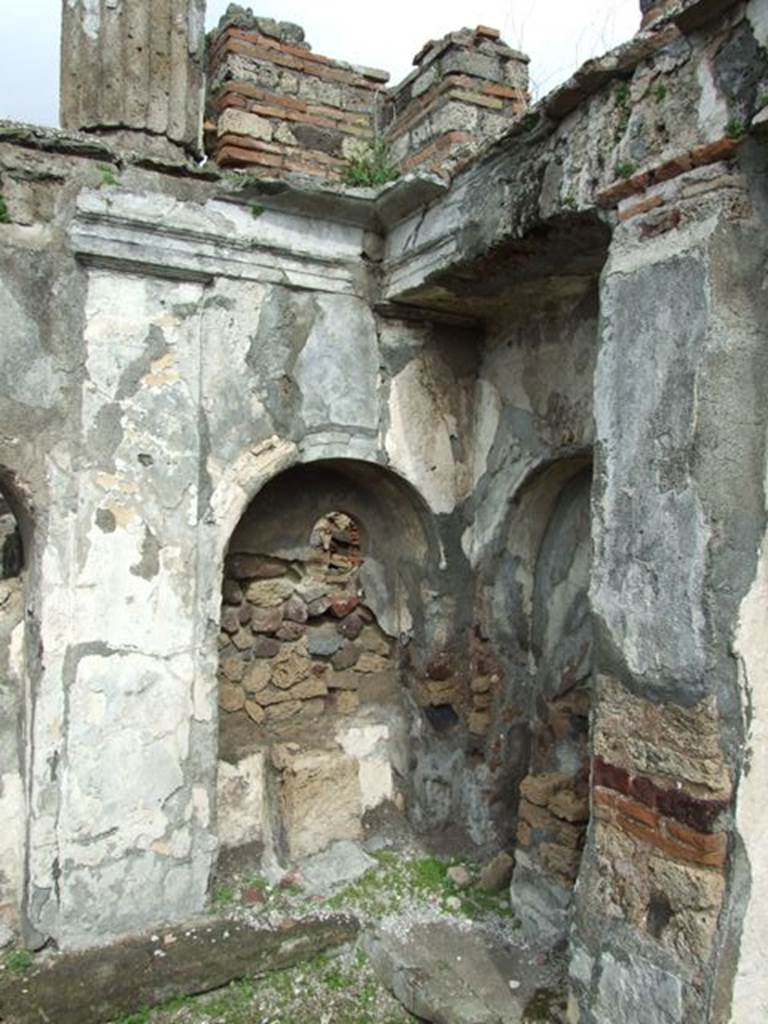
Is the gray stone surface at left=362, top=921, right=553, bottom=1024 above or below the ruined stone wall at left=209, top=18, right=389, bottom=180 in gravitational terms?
below

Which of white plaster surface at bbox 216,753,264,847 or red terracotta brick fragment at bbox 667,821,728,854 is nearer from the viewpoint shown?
red terracotta brick fragment at bbox 667,821,728,854

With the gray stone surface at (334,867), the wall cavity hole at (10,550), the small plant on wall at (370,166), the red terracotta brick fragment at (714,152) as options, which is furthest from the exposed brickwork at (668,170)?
the gray stone surface at (334,867)

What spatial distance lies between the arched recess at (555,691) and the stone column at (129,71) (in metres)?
2.12

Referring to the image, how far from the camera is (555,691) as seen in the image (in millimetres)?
3926

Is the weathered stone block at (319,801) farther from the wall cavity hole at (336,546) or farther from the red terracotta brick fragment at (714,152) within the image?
the red terracotta brick fragment at (714,152)

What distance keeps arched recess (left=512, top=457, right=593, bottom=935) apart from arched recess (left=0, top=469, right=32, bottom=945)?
1982mm

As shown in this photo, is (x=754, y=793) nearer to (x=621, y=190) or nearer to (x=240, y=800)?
(x=621, y=190)

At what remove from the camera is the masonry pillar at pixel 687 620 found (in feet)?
6.93

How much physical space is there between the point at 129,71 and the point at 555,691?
10.3 feet

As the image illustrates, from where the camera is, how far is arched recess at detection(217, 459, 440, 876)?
3992mm

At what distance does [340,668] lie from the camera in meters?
4.36

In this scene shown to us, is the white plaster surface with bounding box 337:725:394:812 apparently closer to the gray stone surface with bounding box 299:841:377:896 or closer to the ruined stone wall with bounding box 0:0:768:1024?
the ruined stone wall with bounding box 0:0:768:1024

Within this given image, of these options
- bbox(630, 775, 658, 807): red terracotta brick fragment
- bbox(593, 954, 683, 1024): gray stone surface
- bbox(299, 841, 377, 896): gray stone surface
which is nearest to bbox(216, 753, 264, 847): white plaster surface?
bbox(299, 841, 377, 896): gray stone surface

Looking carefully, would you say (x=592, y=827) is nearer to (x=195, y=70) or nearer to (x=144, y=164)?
(x=144, y=164)
